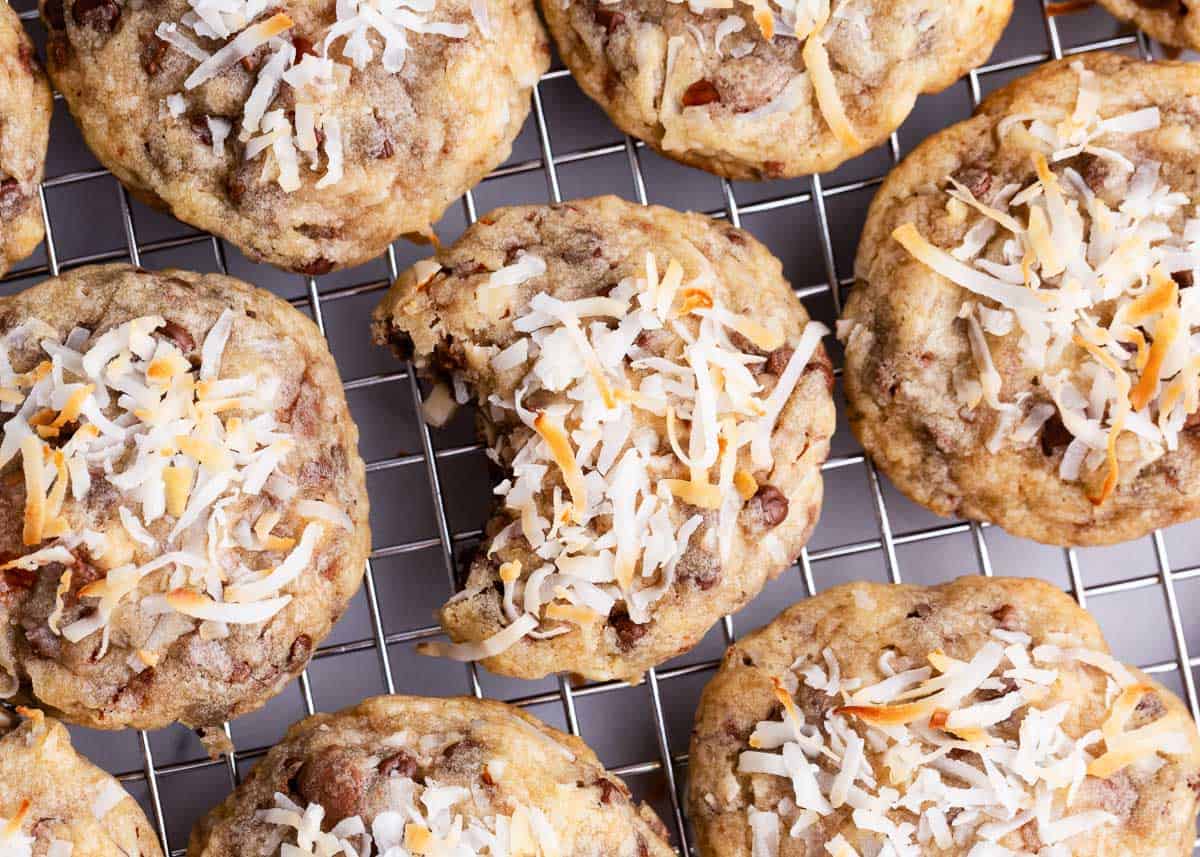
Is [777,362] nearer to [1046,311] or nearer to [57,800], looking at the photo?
[1046,311]

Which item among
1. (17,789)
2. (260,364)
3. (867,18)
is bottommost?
(17,789)

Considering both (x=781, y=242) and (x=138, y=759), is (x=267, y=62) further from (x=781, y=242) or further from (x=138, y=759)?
(x=138, y=759)

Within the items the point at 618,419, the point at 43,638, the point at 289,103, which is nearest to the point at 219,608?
the point at 43,638

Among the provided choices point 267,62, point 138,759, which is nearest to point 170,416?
point 267,62

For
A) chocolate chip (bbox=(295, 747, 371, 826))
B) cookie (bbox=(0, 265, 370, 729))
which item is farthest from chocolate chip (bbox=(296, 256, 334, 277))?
chocolate chip (bbox=(295, 747, 371, 826))

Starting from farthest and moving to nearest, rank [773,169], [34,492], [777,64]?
[773,169]
[777,64]
[34,492]

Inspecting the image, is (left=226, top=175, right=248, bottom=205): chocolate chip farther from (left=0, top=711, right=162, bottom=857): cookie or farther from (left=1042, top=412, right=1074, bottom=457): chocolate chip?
(left=1042, top=412, right=1074, bottom=457): chocolate chip
